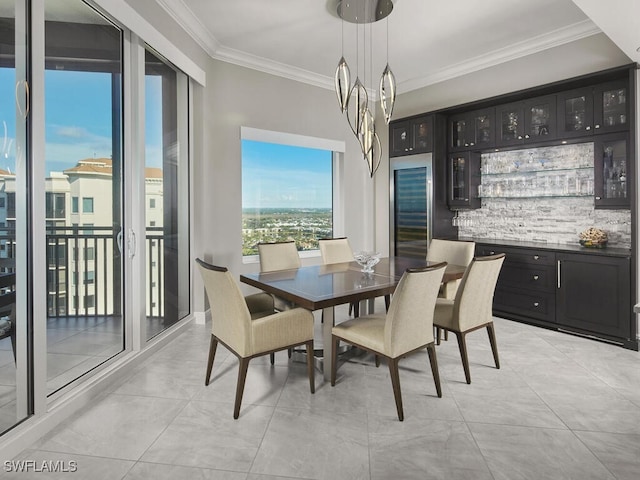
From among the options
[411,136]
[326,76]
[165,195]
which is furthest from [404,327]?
[326,76]

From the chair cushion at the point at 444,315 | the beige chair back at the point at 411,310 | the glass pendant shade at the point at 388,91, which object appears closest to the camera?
the beige chair back at the point at 411,310

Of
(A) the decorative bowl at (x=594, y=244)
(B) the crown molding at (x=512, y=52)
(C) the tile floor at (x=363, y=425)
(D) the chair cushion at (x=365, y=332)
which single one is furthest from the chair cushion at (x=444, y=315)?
(B) the crown molding at (x=512, y=52)

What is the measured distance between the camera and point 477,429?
214 cm

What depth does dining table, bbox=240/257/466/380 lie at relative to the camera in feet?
8.02

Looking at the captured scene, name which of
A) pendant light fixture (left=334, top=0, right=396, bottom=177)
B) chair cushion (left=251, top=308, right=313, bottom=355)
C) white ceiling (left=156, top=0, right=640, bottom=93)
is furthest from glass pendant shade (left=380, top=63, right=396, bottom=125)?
chair cushion (left=251, top=308, right=313, bottom=355)

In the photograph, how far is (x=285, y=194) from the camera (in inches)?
207

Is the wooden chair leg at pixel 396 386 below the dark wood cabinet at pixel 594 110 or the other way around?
below

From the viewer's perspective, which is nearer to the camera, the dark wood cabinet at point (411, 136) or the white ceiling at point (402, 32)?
the white ceiling at point (402, 32)

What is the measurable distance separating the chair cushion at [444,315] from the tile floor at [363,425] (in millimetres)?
364

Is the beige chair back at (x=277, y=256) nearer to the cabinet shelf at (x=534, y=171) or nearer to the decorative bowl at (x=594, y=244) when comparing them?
the cabinet shelf at (x=534, y=171)

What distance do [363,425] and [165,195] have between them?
104 inches

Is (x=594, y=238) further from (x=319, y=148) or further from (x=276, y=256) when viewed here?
(x=319, y=148)

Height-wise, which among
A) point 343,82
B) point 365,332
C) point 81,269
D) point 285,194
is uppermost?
point 343,82

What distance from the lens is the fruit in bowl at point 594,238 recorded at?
3.74m
